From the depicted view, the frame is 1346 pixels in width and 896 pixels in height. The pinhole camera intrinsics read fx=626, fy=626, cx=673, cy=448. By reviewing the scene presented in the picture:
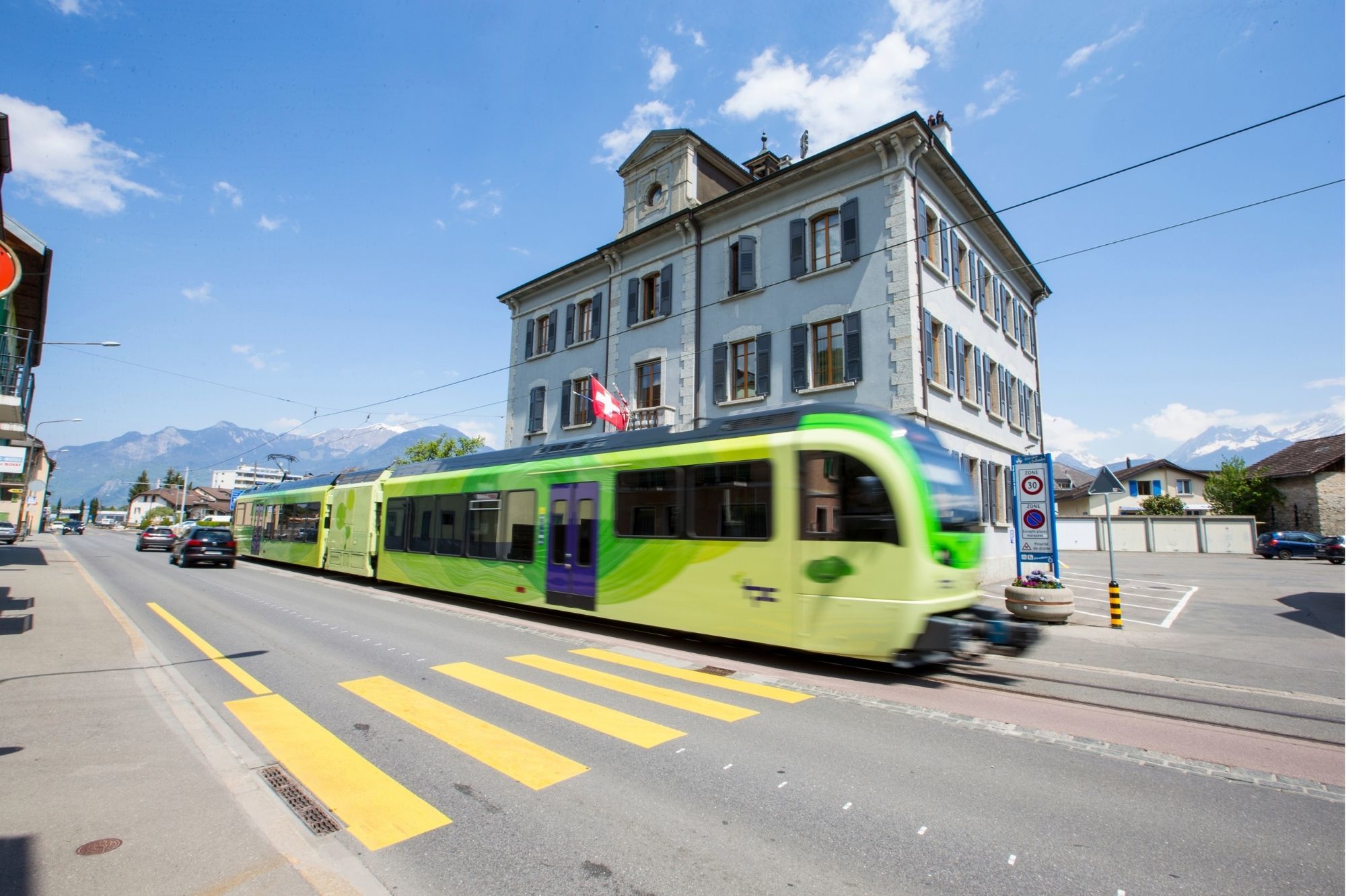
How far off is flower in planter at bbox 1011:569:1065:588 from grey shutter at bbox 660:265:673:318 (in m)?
13.2

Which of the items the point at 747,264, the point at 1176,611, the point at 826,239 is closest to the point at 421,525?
the point at 747,264

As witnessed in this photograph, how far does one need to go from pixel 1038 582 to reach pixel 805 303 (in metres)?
9.27

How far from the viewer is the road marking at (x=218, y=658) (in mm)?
6355

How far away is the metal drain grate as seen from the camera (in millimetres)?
3412

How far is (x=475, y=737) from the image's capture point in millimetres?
4855

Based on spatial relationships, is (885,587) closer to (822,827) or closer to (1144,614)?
(822,827)

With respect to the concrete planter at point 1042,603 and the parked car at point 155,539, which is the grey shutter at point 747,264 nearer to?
the concrete planter at point 1042,603

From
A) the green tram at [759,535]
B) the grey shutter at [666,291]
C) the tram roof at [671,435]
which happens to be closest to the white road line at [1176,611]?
the green tram at [759,535]

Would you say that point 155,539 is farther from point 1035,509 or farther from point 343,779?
point 1035,509

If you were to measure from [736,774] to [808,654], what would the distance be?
4411mm

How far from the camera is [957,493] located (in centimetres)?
774

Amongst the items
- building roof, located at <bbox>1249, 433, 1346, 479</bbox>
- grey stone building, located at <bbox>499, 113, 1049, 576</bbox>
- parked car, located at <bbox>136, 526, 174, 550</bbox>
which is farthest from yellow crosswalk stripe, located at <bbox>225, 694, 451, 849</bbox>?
building roof, located at <bbox>1249, 433, 1346, 479</bbox>

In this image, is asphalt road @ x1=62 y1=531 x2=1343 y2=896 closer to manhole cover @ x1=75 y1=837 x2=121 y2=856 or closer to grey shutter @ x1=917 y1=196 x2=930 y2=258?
manhole cover @ x1=75 y1=837 x2=121 y2=856

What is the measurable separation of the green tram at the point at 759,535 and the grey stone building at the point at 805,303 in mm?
8387
